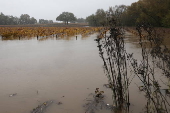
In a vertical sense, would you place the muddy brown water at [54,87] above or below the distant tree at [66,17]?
below

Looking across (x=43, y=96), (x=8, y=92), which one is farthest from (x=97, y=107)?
(x=8, y=92)

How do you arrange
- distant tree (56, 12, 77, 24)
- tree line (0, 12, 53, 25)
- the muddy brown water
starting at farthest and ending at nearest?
1. distant tree (56, 12, 77, 24)
2. tree line (0, 12, 53, 25)
3. the muddy brown water

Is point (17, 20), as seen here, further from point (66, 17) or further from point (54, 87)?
point (54, 87)

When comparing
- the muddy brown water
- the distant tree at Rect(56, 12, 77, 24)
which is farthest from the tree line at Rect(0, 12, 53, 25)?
the muddy brown water

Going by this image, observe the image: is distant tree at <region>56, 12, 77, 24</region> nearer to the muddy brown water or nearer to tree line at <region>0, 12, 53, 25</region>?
tree line at <region>0, 12, 53, 25</region>

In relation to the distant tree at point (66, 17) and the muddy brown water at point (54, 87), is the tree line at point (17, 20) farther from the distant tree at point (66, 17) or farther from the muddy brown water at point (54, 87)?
the muddy brown water at point (54, 87)

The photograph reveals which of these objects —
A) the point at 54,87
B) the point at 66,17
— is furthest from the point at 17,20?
the point at 54,87

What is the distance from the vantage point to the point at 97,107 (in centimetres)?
323

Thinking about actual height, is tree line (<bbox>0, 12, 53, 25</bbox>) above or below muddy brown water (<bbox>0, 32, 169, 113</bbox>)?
above

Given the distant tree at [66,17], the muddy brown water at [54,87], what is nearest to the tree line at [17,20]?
the distant tree at [66,17]

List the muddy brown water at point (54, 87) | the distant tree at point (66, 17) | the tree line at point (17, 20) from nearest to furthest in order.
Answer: the muddy brown water at point (54, 87) < the tree line at point (17, 20) < the distant tree at point (66, 17)

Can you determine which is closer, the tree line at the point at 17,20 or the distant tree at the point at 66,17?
the tree line at the point at 17,20

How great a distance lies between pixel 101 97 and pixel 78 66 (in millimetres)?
2821

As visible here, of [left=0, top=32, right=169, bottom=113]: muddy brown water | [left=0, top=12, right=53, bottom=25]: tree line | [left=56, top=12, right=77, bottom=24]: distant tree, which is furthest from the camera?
[left=56, top=12, right=77, bottom=24]: distant tree
